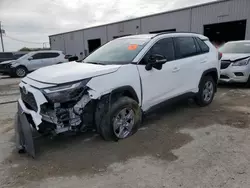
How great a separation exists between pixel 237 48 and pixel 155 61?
20.0 feet

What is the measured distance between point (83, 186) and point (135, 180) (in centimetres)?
62

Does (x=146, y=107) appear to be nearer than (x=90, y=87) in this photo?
No

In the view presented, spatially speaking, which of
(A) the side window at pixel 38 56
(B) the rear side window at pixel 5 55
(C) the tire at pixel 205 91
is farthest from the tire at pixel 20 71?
(C) the tire at pixel 205 91

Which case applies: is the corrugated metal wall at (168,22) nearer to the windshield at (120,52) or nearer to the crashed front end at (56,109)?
the windshield at (120,52)

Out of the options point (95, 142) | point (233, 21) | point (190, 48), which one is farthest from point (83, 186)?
point (233, 21)

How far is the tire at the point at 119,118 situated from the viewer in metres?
3.35

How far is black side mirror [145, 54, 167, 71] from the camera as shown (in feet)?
12.2

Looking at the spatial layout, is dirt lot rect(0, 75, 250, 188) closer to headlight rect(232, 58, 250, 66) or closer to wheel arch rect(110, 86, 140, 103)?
wheel arch rect(110, 86, 140, 103)

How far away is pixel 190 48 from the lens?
494 centimetres

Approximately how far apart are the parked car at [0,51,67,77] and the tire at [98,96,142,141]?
41.7 ft

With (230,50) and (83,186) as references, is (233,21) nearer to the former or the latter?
(230,50)

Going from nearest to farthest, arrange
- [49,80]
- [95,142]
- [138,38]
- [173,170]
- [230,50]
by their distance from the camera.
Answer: [173,170]
[49,80]
[95,142]
[138,38]
[230,50]

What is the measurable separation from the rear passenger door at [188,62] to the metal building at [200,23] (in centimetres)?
1246

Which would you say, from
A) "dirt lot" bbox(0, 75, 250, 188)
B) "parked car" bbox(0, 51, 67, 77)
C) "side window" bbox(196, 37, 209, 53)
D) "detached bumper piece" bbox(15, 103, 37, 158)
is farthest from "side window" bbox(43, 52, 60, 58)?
"detached bumper piece" bbox(15, 103, 37, 158)
